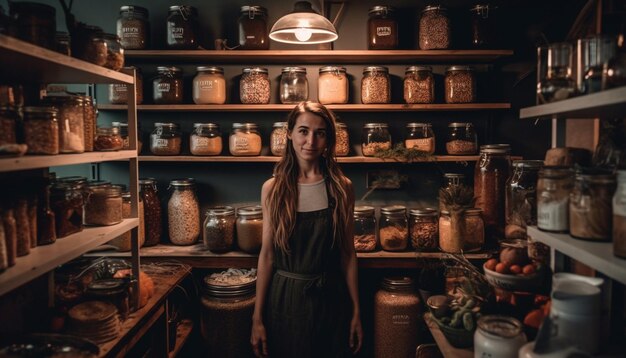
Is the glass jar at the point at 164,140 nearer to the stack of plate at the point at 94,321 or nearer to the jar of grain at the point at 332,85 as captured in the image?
the jar of grain at the point at 332,85

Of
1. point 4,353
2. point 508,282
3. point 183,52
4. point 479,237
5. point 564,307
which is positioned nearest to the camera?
point 564,307

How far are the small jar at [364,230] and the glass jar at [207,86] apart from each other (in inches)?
43.6

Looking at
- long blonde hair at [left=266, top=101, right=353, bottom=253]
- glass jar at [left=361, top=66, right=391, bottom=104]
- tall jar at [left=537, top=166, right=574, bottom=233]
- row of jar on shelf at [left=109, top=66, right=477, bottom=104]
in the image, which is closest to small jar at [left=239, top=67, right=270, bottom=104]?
row of jar on shelf at [left=109, top=66, right=477, bottom=104]

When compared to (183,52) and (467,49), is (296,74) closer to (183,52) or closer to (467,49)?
(183,52)

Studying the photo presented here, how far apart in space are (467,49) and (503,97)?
1.32 feet

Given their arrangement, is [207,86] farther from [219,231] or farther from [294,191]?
[294,191]

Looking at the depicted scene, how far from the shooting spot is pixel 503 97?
3188 millimetres

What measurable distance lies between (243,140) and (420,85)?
3.70ft

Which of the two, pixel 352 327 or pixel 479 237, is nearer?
pixel 352 327

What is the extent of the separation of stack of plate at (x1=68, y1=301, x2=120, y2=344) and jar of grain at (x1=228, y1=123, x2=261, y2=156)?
1.45 metres

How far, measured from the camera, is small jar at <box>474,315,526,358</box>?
4.09 feet

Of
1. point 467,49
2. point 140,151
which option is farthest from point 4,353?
point 467,49

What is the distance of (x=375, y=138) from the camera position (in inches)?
118

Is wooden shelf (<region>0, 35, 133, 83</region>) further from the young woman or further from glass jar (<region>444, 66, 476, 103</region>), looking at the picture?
glass jar (<region>444, 66, 476, 103</region>)
